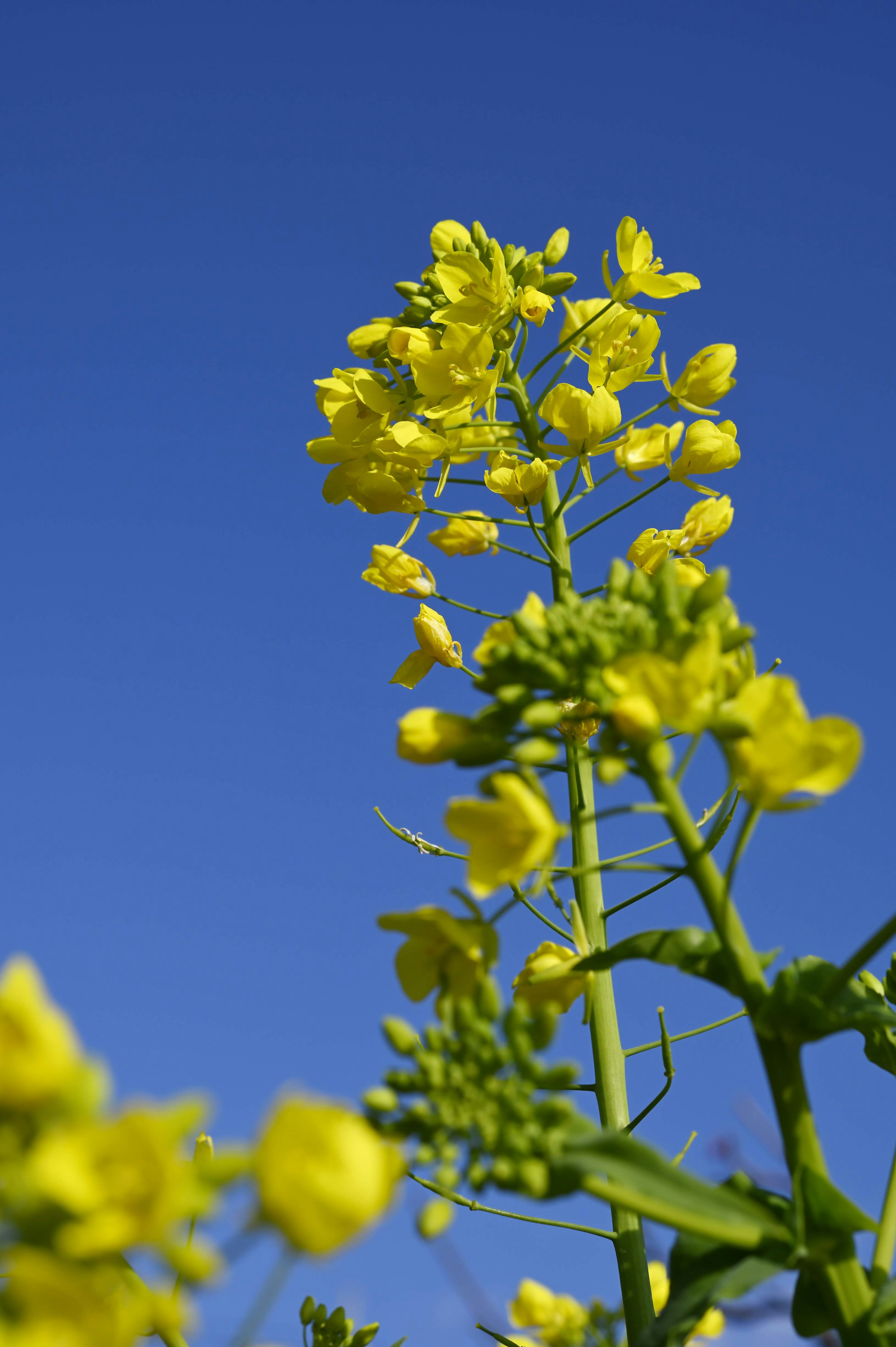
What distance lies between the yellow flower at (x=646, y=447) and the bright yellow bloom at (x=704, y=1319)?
2365mm

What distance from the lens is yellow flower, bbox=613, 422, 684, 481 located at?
321cm

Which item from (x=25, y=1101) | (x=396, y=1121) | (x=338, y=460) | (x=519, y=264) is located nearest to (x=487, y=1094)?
(x=396, y=1121)

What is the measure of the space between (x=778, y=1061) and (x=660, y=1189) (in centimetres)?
26

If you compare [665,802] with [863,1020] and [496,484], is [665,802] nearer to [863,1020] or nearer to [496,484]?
[863,1020]

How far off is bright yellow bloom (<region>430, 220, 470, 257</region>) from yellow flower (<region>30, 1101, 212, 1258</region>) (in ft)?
10.1

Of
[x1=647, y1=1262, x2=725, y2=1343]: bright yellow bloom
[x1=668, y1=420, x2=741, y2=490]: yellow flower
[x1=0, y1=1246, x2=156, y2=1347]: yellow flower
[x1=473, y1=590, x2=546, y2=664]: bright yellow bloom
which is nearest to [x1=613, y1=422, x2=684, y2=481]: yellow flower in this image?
[x1=668, y1=420, x2=741, y2=490]: yellow flower

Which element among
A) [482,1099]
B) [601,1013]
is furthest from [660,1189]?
[601,1013]

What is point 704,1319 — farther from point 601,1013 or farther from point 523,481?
point 523,481

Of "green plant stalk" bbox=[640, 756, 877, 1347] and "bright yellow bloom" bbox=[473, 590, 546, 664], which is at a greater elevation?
"bright yellow bloom" bbox=[473, 590, 546, 664]

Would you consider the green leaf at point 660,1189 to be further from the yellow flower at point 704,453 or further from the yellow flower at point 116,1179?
the yellow flower at point 704,453

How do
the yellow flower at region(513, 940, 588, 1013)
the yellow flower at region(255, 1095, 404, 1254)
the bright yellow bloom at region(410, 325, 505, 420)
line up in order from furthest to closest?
the bright yellow bloom at region(410, 325, 505, 420)
the yellow flower at region(513, 940, 588, 1013)
the yellow flower at region(255, 1095, 404, 1254)

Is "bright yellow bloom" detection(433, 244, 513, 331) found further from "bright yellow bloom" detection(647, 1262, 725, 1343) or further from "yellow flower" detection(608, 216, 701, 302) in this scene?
"bright yellow bloom" detection(647, 1262, 725, 1343)

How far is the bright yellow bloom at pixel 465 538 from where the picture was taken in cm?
327

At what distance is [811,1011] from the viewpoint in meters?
1.36
